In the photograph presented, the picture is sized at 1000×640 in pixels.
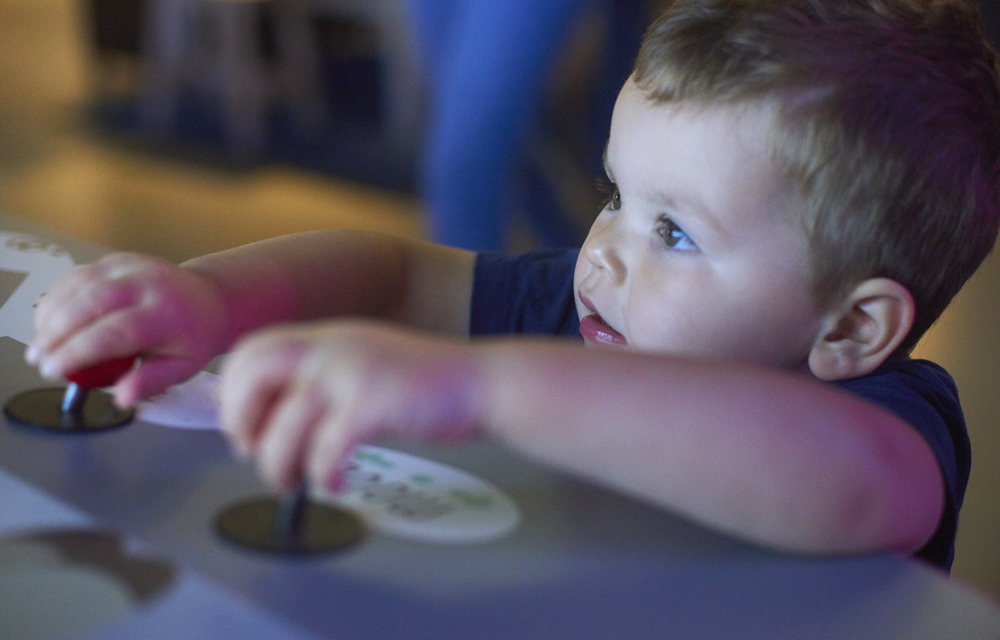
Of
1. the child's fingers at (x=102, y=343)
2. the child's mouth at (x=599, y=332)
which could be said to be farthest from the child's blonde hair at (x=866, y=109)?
the child's fingers at (x=102, y=343)

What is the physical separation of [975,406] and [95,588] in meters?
1.34

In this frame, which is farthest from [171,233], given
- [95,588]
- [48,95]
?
[95,588]

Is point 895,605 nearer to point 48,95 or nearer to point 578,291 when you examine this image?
point 578,291

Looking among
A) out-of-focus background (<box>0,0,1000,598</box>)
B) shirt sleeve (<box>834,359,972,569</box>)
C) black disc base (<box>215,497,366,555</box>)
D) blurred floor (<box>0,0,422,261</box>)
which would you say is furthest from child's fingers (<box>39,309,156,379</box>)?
blurred floor (<box>0,0,422,261</box>)

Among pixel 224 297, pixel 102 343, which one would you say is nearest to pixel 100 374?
pixel 102 343

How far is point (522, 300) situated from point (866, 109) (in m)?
0.35

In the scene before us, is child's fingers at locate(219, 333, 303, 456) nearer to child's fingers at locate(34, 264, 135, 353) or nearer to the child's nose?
child's fingers at locate(34, 264, 135, 353)

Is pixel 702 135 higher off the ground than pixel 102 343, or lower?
higher

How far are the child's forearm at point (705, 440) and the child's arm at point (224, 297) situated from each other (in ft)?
0.70

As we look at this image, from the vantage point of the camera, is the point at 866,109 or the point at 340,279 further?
the point at 340,279

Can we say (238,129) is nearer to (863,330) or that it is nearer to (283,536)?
A: (863,330)

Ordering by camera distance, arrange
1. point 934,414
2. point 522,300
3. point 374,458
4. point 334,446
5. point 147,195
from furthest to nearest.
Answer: point 147,195 < point 522,300 < point 934,414 < point 374,458 < point 334,446

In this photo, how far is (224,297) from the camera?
2.10 ft

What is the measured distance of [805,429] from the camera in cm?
48
